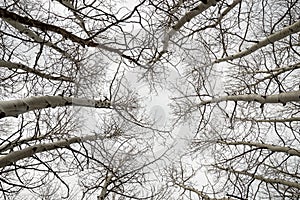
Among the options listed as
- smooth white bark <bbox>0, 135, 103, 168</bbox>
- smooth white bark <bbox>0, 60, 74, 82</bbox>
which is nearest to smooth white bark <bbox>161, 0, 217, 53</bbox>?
smooth white bark <bbox>0, 60, 74, 82</bbox>

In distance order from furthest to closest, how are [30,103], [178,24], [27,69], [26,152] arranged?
1. [27,69]
2. [178,24]
3. [26,152]
4. [30,103]

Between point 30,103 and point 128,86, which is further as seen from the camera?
point 128,86

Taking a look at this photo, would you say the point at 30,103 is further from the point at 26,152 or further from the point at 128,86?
the point at 128,86

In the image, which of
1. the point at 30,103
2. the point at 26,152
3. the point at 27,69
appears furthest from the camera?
the point at 27,69

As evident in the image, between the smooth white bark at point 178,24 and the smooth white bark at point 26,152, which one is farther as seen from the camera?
the smooth white bark at point 178,24

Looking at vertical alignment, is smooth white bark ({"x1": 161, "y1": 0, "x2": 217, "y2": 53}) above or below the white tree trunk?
above

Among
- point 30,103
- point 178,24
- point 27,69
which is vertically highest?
point 178,24

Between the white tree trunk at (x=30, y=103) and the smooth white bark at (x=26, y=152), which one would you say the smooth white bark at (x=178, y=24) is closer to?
the white tree trunk at (x=30, y=103)

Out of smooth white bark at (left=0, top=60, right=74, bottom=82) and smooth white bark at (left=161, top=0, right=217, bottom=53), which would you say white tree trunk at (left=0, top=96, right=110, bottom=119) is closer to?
smooth white bark at (left=0, top=60, right=74, bottom=82)

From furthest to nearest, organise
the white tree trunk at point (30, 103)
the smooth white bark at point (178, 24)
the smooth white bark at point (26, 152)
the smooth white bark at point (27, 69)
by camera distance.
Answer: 1. the smooth white bark at point (27, 69)
2. the smooth white bark at point (178, 24)
3. the smooth white bark at point (26, 152)
4. the white tree trunk at point (30, 103)

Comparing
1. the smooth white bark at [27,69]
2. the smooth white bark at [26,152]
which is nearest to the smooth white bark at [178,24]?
the smooth white bark at [27,69]

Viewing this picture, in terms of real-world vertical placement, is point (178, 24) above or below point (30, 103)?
above

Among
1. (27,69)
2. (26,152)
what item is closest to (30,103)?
(26,152)

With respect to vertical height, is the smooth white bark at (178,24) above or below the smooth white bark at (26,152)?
above
